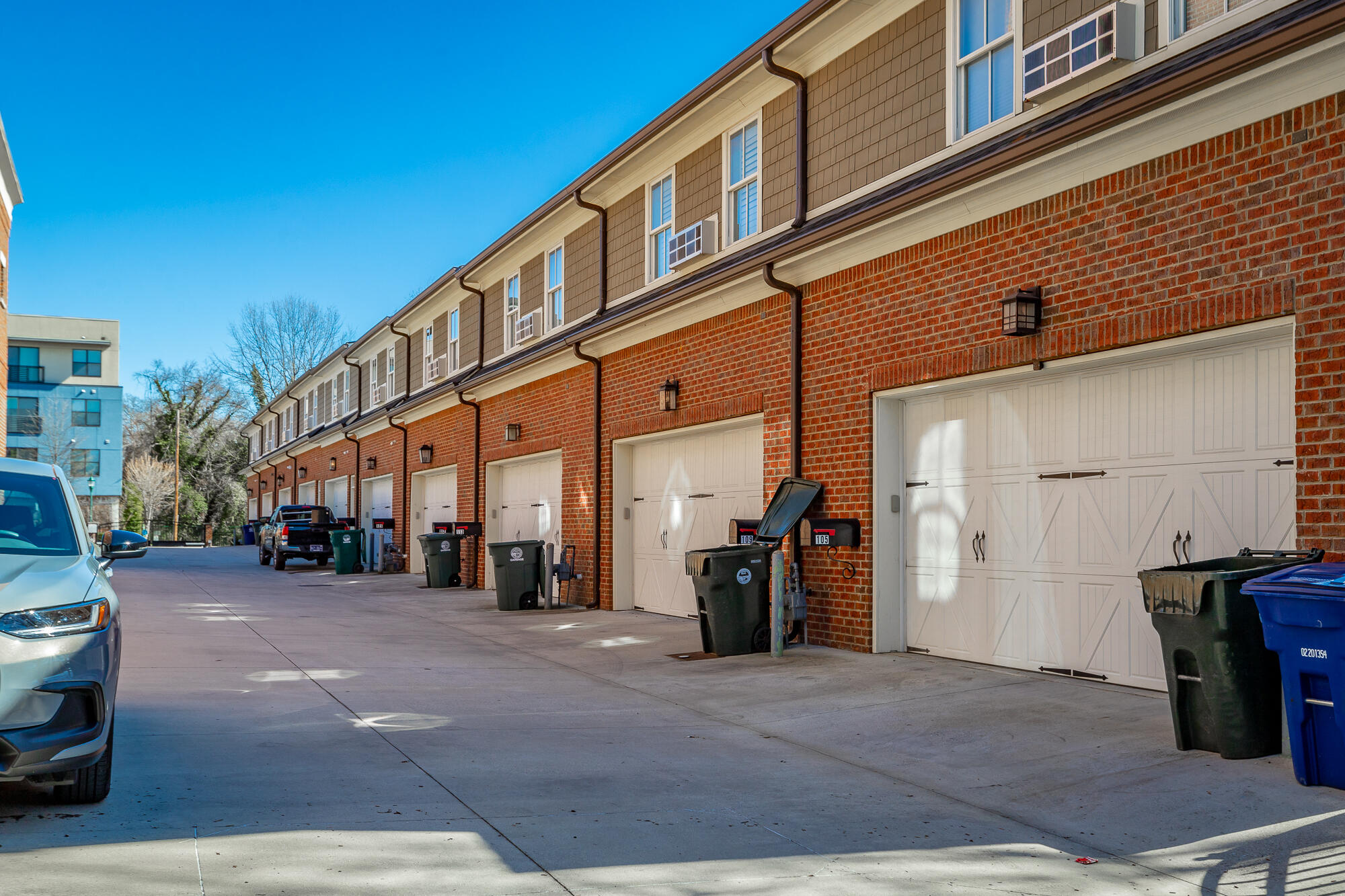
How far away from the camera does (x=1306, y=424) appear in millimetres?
6703

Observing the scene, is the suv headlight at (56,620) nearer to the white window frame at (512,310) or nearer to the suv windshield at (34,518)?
the suv windshield at (34,518)

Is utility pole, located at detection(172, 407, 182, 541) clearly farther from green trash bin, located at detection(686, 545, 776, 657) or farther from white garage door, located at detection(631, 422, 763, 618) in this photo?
green trash bin, located at detection(686, 545, 776, 657)

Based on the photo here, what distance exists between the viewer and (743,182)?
13562 mm

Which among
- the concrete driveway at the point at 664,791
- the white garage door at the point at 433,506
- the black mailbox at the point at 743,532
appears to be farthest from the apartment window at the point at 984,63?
the white garage door at the point at 433,506

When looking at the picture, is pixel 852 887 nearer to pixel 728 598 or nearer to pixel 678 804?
pixel 678 804

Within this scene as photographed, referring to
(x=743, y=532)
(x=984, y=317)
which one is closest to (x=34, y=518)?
(x=984, y=317)

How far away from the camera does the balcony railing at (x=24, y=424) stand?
5294 cm

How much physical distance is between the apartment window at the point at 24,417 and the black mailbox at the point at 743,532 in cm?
5141

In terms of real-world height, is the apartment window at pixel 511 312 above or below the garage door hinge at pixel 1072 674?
above

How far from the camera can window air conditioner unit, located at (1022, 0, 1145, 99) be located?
8.30 meters

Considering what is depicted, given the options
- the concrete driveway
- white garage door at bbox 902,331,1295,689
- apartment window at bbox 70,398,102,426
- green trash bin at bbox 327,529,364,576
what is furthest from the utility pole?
white garage door at bbox 902,331,1295,689

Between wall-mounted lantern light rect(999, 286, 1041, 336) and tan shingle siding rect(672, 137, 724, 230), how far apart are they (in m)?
6.00

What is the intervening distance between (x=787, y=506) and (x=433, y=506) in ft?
51.3

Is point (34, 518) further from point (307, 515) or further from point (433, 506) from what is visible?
point (307, 515)
